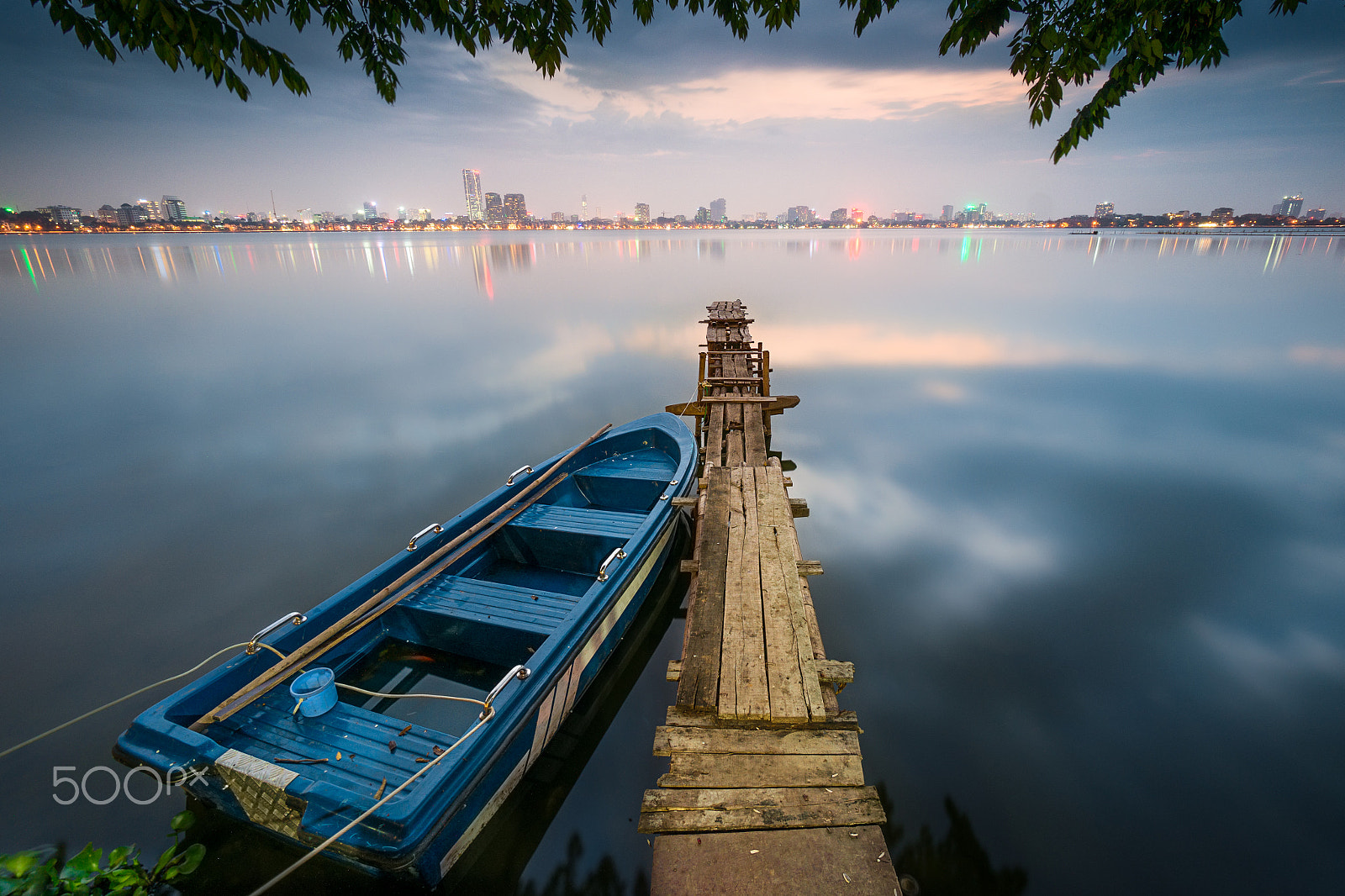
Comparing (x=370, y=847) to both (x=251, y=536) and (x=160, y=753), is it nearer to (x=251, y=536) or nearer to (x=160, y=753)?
(x=160, y=753)

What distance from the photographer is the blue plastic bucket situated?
5.19 meters

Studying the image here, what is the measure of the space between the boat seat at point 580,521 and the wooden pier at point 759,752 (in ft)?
4.78

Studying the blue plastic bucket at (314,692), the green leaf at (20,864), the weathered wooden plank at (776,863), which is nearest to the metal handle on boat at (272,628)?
the blue plastic bucket at (314,692)

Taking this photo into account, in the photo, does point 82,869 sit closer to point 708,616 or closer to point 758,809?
point 758,809

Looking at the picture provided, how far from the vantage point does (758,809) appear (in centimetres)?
411

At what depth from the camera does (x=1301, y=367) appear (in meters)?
23.7

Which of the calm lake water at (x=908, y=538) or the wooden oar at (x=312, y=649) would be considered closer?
the wooden oar at (x=312, y=649)

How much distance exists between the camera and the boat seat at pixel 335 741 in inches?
183

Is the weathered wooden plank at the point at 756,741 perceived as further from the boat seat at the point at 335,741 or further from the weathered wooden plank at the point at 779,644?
the boat seat at the point at 335,741

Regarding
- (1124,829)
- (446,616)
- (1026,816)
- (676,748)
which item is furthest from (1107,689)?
(446,616)

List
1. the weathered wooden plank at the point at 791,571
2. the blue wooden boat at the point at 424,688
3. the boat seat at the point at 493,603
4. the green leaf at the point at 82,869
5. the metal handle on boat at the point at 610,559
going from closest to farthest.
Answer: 1. the green leaf at the point at 82,869
2. the blue wooden boat at the point at 424,688
3. the weathered wooden plank at the point at 791,571
4. the boat seat at the point at 493,603
5. the metal handle on boat at the point at 610,559

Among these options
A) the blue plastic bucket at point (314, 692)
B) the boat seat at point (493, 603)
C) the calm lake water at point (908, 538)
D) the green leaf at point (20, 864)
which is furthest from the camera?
the boat seat at point (493, 603)

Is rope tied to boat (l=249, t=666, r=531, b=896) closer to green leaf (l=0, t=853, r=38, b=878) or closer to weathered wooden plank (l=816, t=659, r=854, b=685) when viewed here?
green leaf (l=0, t=853, r=38, b=878)

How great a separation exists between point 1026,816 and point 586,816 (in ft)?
16.4
